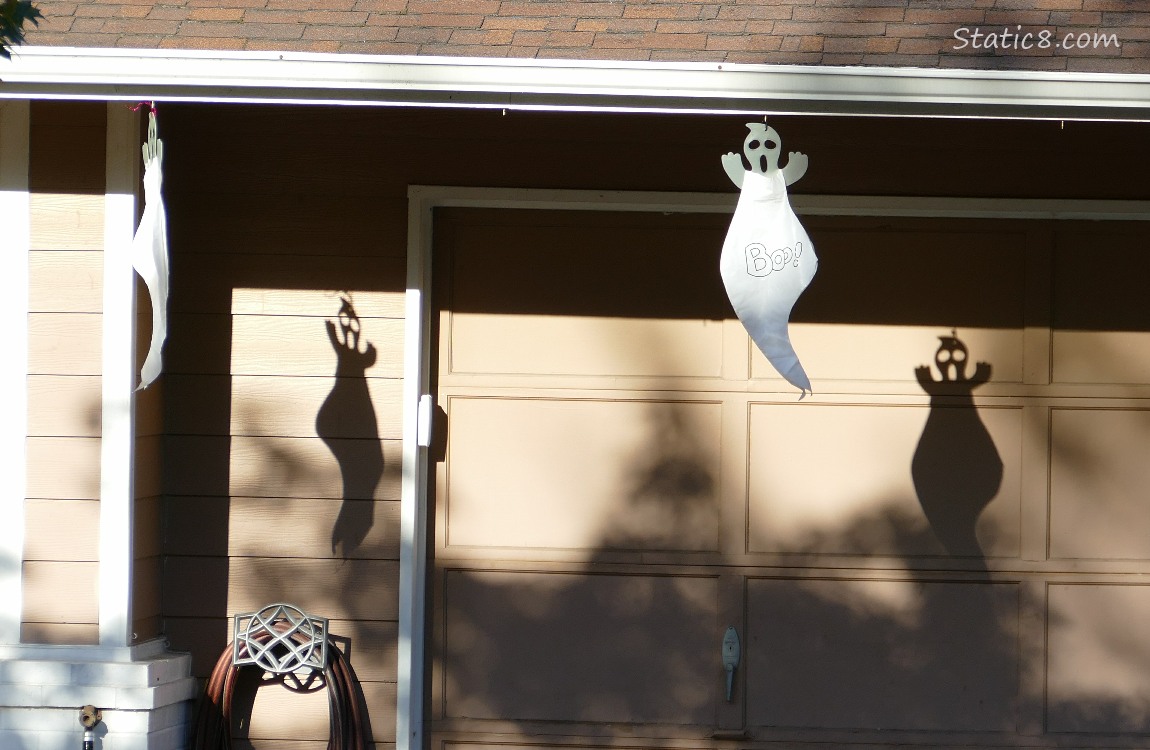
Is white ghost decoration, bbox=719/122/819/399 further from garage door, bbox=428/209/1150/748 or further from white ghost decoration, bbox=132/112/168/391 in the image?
white ghost decoration, bbox=132/112/168/391

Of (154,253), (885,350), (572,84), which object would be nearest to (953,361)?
(885,350)

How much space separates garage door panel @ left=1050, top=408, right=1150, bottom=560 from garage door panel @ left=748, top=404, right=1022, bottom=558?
0.50ft

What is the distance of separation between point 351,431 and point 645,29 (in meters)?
1.62

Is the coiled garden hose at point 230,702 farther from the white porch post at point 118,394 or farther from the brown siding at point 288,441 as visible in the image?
the white porch post at point 118,394

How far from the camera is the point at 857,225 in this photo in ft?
13.5

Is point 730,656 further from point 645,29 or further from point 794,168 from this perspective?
point 645,29

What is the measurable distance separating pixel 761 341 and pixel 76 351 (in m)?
2.03

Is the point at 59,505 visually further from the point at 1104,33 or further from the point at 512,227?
the point at 1104,33

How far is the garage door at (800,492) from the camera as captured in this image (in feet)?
13.4

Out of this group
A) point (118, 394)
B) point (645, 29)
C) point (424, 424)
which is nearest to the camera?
point (645, 29)

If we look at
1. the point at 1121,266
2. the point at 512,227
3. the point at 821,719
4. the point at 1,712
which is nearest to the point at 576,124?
the point at 512,227

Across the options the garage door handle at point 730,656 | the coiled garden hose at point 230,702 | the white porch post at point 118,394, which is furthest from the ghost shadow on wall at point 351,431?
the garage door handle at point 730,656

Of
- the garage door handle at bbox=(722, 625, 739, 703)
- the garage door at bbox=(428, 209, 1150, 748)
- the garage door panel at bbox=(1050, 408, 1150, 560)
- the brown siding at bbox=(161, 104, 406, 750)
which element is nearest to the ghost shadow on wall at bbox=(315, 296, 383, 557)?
the brown siding at bbox=(161, 104, 406, 750)

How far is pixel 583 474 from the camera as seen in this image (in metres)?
4.13
